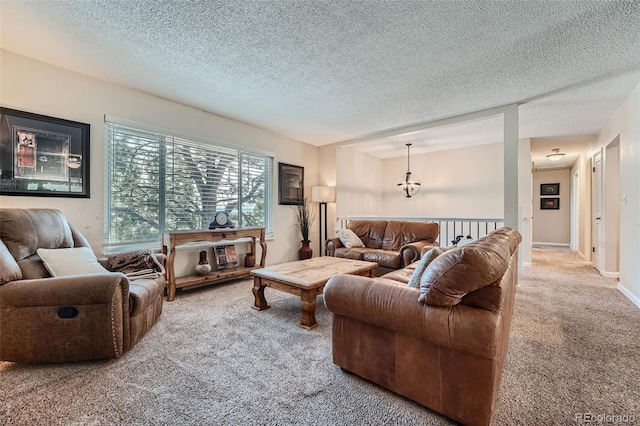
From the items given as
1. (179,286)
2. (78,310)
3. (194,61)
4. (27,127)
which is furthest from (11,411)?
(194,61)

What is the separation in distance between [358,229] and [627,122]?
12.2 ft

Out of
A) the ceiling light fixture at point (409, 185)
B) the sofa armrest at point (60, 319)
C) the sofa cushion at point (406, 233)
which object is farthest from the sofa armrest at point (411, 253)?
the sofa armrest at point (60, 319)

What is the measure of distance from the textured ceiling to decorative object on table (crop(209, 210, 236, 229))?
148cm

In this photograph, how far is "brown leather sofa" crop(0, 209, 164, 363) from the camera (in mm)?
1760

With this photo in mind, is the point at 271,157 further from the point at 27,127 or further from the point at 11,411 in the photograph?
the point at 11,411

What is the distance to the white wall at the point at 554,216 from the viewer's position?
325 inches

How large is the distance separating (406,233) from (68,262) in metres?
3.99

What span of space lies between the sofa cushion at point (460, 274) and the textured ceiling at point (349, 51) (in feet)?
5.75

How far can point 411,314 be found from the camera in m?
1.35

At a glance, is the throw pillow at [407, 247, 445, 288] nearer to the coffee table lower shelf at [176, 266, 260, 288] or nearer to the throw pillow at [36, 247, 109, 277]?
the throw pillow at [36, 247, 109, 277]

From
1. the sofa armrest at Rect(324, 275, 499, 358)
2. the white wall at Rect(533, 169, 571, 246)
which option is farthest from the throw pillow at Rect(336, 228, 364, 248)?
the white wall at Rect(533, 169, 571, 246)

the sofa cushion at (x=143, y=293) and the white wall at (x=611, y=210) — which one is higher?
the white wall at (x=611, y=210)

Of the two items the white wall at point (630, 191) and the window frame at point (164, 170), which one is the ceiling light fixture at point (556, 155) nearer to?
the white wall at point (630, 191)

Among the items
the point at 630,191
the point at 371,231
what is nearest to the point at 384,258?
the point at 371,231
